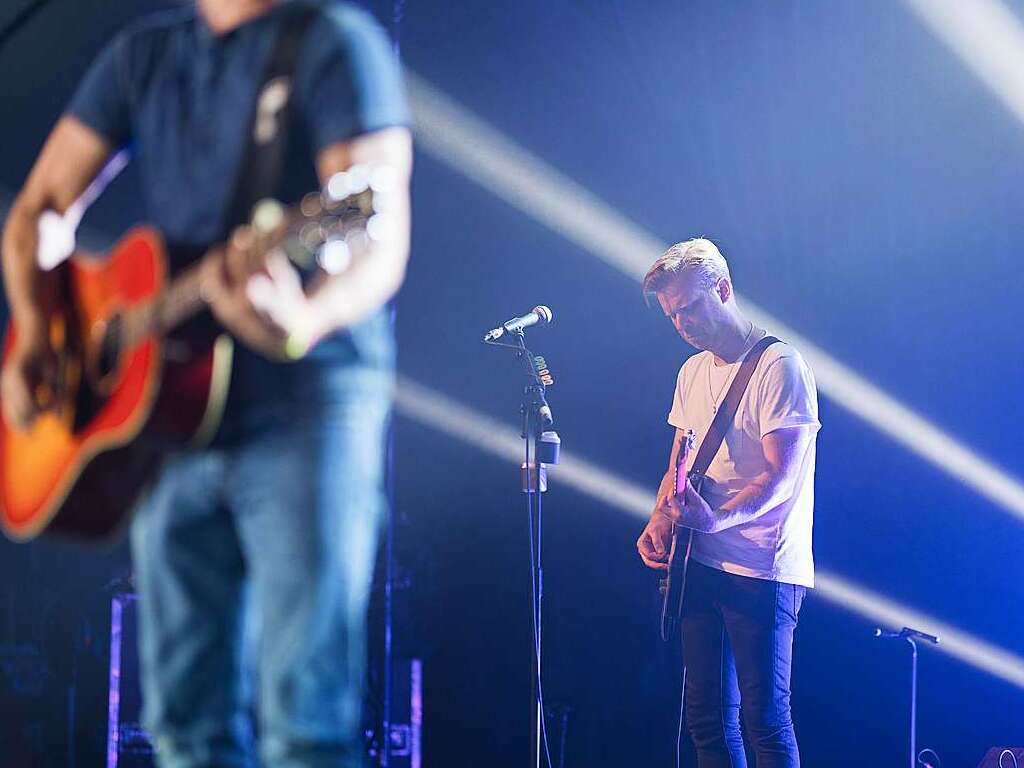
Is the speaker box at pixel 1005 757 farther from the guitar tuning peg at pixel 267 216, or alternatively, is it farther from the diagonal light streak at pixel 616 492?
the guitar tuning peg at pixel 267 216

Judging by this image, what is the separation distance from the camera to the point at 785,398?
323 cm

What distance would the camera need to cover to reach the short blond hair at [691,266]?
3.43 metres

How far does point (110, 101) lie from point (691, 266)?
195 centimetres

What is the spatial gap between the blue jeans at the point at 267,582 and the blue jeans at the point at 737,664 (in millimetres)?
1789

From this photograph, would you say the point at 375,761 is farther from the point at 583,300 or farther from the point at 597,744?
the point at 583,300

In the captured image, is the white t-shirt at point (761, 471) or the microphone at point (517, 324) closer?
the white t-shirt at point (761, 471)

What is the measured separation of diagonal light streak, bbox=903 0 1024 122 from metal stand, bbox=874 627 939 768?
6.57ft

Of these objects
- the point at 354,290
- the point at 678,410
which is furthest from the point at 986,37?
the point at 354,290

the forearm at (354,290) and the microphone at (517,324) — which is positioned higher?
the microphone at (517,324)

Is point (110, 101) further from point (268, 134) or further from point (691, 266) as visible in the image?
point (691, 266)

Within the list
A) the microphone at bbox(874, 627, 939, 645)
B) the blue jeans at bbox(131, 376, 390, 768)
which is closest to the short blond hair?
the microphone at bbox(874, 627, 939, 645)

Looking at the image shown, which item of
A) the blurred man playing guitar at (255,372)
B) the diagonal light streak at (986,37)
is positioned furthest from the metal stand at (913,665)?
the blurred man playing guitar at (255,372)

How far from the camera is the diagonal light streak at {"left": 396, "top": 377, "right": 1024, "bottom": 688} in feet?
14.5

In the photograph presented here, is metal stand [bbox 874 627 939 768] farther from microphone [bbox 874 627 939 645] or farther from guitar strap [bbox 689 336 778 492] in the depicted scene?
guitar strap [bbox 689 336 778 492]
